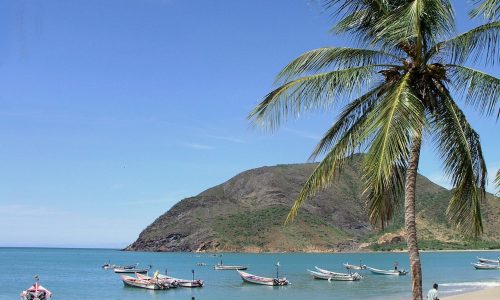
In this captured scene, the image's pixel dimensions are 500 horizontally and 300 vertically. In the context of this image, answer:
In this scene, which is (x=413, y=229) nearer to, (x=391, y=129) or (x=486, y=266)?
(x=391, y=129)

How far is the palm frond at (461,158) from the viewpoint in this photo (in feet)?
31.9

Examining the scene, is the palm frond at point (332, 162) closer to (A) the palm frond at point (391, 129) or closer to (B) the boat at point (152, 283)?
(A) the palm frond at point (391, 129)

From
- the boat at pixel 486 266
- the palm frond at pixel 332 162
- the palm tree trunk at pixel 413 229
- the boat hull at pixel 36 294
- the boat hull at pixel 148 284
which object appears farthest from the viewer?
the boat at pixel 486 266

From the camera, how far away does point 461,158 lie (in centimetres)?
974

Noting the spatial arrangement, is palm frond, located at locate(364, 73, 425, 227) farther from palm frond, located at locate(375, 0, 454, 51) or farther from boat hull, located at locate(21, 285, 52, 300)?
boat hull, located at locate(21, 285, 52, 300)

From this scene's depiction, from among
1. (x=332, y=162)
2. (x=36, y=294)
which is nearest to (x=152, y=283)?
(x=36, y=294)

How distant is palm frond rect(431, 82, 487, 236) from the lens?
9727 millimetres

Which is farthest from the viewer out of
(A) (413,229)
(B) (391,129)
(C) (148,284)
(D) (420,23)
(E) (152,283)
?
(C) (148,284)

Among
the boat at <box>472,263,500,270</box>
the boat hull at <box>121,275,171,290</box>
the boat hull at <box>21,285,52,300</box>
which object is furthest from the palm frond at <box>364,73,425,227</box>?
the boat at <box>472,263,500,270</box>

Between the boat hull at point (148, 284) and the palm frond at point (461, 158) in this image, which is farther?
the boat hull at point (148, 284)

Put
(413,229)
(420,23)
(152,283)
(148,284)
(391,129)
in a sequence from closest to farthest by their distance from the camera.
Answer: (391,129) < (413,229) < (420,23) < (152,283) < (148,284)

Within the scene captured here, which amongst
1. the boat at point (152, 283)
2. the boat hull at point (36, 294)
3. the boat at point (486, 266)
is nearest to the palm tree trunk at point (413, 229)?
the boat hull at point (36, 294)

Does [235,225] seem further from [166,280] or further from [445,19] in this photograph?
[445,19]

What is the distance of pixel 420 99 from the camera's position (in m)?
9.73
